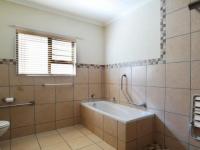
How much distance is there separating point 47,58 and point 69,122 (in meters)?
1.46

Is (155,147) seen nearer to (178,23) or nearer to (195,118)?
(195,118)

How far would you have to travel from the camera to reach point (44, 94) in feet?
8.78

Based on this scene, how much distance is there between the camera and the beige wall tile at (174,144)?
187 cm

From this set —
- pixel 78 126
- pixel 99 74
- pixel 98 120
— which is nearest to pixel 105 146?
pixel 98 120

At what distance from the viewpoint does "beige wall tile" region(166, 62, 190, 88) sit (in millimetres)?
1847

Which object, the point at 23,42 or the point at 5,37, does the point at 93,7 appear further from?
the point at 5,37

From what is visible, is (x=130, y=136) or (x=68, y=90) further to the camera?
(x=68, y=90)

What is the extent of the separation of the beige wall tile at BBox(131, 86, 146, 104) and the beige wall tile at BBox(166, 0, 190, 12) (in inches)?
52.6

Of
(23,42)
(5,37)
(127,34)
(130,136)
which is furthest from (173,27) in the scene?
(5,37)

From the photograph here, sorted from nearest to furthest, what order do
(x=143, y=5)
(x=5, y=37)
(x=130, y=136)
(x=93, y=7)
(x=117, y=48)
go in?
(x=130, y=136) → (x=5, y=37) → (x=143, y=5) → (x=93, y=7) → (x=117, y=48)

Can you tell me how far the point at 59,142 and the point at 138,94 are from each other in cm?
162

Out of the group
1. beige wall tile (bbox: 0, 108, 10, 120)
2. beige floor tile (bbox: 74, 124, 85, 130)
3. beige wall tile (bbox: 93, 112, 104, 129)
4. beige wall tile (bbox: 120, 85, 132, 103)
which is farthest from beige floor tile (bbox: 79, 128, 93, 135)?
beige wall tile (bbox: 0, 108, 10, 120)

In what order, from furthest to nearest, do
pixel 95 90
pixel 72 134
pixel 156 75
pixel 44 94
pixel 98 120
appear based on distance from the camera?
pixel 95 90, pixel 44 94, pixel 72 134, pixel 98 120, pixel 156 75

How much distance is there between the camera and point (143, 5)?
8.13 feet
